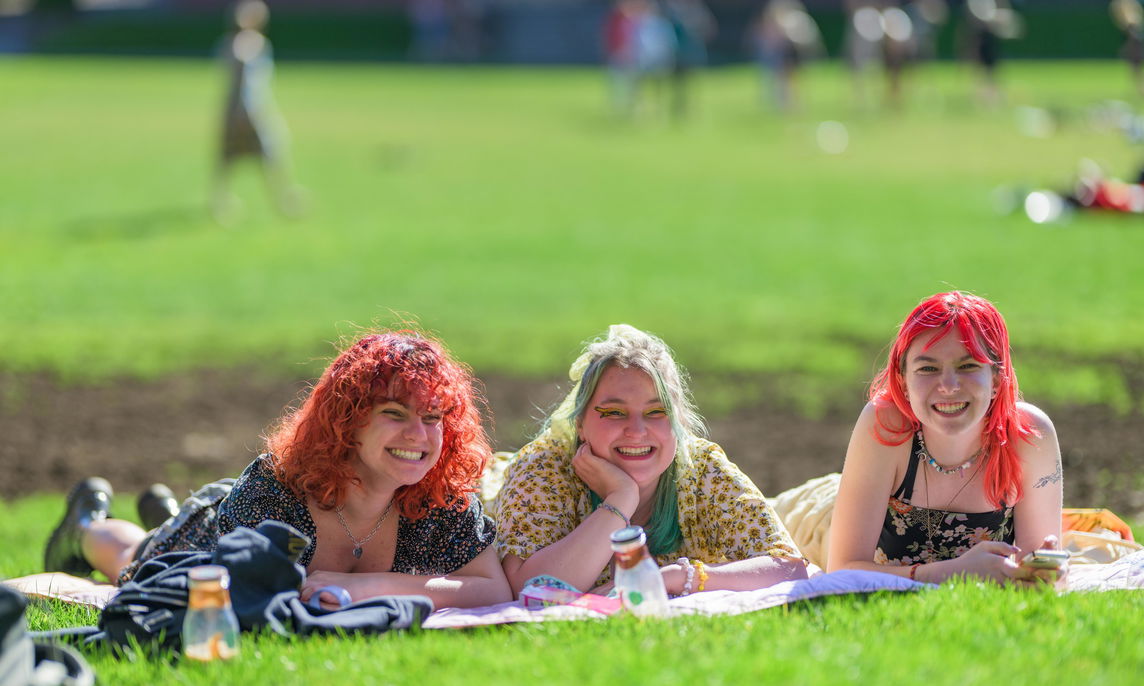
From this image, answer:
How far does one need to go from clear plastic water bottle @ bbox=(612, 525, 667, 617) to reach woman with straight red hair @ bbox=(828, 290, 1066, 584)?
36.3 inches

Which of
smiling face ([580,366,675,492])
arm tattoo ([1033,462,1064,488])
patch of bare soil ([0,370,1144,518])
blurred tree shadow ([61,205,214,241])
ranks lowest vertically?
patch of bare soil ([0,370,1144,518])

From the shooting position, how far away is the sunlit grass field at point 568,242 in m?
11.7

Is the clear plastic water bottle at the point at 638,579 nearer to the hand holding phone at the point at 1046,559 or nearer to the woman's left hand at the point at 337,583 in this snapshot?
the woman's left hand at the point at 337,583

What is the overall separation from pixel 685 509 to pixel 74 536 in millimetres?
2780

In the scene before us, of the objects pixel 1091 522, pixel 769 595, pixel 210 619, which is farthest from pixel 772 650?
pixel 1091 522

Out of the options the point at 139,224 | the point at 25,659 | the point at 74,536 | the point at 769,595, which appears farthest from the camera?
the point at 139,224

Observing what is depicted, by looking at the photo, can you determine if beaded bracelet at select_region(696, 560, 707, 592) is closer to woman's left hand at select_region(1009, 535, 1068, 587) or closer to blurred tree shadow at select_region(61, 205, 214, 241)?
woman's left hand at select_region(1009, 535, 1068, 587)

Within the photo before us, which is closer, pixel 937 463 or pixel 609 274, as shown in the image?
pixel 937 463

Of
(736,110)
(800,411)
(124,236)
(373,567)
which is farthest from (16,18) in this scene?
(373,567)

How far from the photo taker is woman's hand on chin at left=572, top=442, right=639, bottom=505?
4.73 m

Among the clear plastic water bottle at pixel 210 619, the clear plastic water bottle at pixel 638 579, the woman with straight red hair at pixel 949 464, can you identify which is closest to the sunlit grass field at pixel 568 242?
the clear plastic water bottle at pixel 210 619

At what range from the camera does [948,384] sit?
4645 mm

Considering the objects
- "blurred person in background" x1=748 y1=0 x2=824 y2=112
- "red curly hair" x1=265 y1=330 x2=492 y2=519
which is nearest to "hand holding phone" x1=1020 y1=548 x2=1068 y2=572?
"red curly hair" x1=265 y1=330 x2=492 y2=519

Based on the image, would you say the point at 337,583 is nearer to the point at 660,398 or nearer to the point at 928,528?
the point at 660,398
